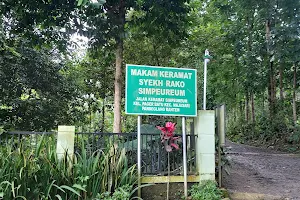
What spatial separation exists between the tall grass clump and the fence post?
0.33 feet

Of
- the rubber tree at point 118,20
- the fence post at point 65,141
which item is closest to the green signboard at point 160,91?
the fence post at point 65,141

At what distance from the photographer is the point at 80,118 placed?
408 inches

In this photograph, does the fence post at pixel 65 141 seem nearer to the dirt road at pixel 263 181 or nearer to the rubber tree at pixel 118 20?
the rubber tree at pixel 118 20

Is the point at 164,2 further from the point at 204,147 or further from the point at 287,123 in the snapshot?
the point at 287,123

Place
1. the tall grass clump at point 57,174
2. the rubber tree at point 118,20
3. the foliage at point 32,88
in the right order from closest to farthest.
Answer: the tall grass clump at point 57,174, the rubber tree at point 118,20, the foliage at point 32,88

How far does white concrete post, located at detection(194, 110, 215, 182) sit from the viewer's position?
5.00 m

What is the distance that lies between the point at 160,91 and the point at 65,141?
5.70 ft

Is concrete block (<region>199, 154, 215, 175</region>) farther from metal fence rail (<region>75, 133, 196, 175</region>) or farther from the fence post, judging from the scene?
the fence post

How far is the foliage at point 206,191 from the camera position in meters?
4.54

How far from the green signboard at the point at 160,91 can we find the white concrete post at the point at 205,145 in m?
0.25

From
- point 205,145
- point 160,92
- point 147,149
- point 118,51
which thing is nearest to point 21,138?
point 147,149

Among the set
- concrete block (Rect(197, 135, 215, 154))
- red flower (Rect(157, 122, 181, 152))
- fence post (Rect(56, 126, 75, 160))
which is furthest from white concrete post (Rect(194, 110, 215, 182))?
fence post (Rect(56, 126, 75, 160))

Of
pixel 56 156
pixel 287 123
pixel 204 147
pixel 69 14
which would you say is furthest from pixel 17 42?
pixel 287 123

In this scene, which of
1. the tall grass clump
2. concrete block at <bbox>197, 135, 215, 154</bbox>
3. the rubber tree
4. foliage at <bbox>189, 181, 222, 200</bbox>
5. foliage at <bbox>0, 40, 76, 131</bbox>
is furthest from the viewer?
foliage at <bbox>0, 40, 76, 131</bbox>
